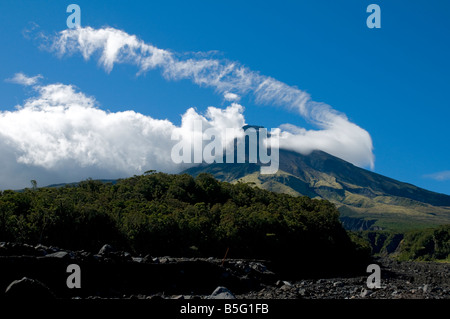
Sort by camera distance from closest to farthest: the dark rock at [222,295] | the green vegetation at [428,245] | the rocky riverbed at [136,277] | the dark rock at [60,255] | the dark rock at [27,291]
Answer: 1. the dark rock at [27,291]
2. the dark rock at [222,295]
3. the rocky riverbed at [136,277]
4. the dark rock at [60,255]
5. the green vegetation at [428,245]

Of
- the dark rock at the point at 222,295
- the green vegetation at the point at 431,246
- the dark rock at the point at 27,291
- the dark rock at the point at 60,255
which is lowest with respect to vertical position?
the green vegetation at the point at 431,246

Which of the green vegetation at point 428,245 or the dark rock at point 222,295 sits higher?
the dark rock at point 222,295

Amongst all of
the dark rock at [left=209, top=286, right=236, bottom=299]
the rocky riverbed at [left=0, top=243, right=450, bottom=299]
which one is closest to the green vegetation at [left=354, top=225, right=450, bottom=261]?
the rocky riverbed at [left=0, top=243, right=450, bottom=299]

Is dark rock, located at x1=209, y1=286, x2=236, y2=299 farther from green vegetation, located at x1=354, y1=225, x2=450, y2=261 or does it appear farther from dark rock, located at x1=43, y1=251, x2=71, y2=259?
green vegetation, located at x1=354, y1=225, x2=450, y2=261

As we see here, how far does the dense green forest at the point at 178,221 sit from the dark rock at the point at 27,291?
21.4 m

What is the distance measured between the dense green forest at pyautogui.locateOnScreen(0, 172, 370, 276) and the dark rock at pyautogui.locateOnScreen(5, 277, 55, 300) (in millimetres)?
21382

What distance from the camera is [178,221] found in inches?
1670

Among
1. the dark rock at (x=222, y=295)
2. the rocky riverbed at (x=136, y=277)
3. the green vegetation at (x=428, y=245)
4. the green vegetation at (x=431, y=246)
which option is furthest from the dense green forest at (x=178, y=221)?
the green vegetation at (x=431, y=246)

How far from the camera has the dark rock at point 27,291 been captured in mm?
13594

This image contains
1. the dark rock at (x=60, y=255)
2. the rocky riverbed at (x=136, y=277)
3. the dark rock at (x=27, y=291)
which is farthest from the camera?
the dark rock at (x=60, y=255)

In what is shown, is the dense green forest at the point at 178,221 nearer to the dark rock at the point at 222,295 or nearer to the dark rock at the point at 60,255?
the dark rock at the point at 60,255
